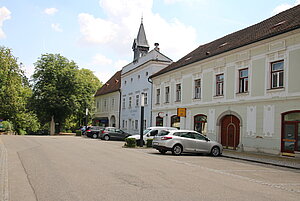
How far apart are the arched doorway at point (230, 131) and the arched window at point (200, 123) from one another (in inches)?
92.1

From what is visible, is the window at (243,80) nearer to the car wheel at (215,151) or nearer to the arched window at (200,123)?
the arched window at (200,123)

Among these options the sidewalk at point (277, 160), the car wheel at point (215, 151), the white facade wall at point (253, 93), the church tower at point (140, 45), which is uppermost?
the church tower at point (140, 45)

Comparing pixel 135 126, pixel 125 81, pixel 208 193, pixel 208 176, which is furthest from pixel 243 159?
pixel 125 81

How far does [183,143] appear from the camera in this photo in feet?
62.1

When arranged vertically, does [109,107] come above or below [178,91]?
below

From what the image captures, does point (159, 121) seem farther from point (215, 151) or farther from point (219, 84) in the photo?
point (215, 151)

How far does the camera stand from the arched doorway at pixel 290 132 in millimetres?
18688

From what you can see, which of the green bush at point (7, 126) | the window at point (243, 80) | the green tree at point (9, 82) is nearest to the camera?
the window at point (243, 80)

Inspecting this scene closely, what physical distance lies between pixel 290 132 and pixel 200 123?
32.5ft

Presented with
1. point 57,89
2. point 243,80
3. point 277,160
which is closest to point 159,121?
point 243,80

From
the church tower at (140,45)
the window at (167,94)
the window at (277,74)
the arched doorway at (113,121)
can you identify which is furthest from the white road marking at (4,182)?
the arched doorway at (113,121)

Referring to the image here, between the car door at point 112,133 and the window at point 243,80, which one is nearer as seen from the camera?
the window at point 243,80

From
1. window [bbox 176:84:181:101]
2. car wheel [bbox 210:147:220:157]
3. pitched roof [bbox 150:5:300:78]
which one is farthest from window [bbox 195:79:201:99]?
car wheel [bbox 210:147:220:157]

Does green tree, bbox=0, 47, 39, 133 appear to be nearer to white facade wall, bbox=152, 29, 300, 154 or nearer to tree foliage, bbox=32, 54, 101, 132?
tree foliage, bbox=32, 54, 101, 132
